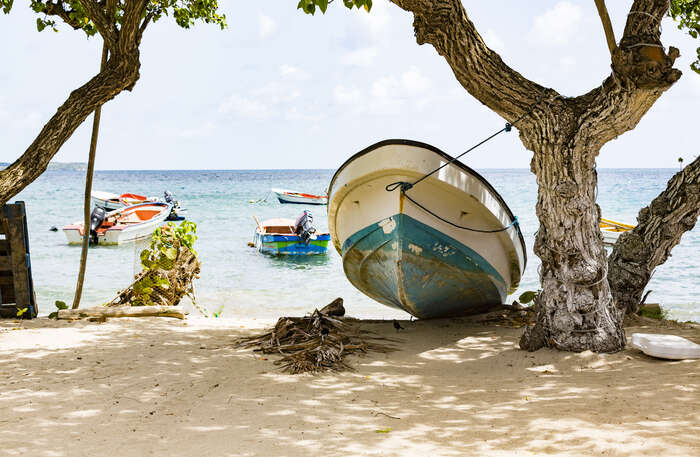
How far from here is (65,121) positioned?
6.42 meters

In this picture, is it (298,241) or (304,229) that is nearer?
(304,229)

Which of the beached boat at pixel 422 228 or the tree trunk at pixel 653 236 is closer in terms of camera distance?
the beached boat at pixel 422 228

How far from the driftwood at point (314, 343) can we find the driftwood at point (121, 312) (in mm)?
1779

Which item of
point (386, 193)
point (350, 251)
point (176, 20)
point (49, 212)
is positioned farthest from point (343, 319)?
point (49, 212)

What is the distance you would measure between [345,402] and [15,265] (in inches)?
203

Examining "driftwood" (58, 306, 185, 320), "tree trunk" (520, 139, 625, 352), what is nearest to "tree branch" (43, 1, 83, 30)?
"driftwood" (58, 306, 185, 320)

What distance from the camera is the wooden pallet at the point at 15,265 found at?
23.3ft

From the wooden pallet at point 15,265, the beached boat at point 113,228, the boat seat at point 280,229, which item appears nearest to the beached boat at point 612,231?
the boat seat at point 280,229

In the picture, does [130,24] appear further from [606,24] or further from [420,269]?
[606,24]

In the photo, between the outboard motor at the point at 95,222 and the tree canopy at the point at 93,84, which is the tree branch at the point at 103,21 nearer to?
the tree canopy at the point at 93,84

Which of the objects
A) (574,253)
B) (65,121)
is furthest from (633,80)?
(65,121)

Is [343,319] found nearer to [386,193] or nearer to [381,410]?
[386,193]

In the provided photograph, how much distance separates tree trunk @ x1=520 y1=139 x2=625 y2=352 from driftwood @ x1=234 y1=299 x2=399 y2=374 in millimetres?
1744

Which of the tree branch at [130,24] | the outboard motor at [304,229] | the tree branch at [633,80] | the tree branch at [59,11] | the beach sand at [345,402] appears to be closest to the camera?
the beach sand at [345,402]
